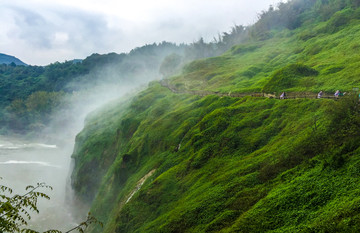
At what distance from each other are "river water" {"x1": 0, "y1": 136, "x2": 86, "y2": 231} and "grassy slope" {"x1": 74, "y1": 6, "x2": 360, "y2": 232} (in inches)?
304

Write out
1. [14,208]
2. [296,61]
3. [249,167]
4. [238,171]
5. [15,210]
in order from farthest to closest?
[296,61] → [238,171] → [249,167] → [15,210] → [14,208]

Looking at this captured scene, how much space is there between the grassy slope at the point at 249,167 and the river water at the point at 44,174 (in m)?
7.72

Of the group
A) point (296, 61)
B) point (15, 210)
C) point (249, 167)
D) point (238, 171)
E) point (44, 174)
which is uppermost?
point (15, 210)

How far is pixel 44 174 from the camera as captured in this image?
83125 mm

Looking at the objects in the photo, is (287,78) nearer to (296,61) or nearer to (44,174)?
(296,61)

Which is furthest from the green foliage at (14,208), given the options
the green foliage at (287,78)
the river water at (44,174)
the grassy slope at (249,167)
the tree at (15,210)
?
the river water at (44,174)

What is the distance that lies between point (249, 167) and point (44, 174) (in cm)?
7809

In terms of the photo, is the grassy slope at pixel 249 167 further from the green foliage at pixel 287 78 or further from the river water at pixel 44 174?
the river water at pixel 44 174

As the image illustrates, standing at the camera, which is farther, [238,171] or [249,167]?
[238,171]

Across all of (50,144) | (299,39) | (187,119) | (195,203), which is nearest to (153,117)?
(187,119)

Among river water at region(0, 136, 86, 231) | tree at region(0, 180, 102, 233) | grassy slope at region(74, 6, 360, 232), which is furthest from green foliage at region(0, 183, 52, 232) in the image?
river water at region(0, 136, 86, 231)

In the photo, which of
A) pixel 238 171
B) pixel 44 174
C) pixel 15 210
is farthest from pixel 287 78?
pixel 44 174

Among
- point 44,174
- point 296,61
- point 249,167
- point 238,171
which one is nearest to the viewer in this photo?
point 249,167

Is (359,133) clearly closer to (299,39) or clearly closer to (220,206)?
(220,206)
